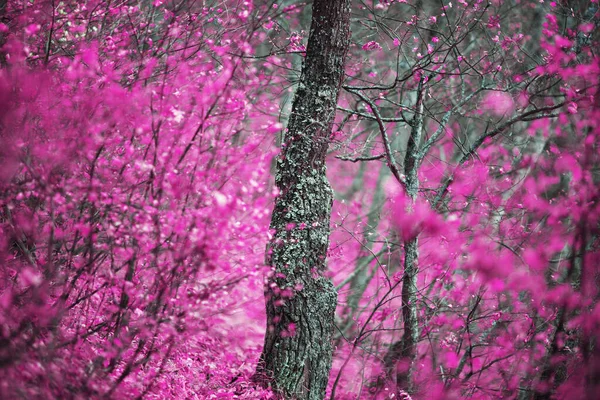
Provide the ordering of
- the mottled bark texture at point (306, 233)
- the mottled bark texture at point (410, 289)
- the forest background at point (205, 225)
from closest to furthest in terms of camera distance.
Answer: the forest background at point (205, 225), the mottled bark texture at point (306, 233), the mottled bark texture at point (410, 289)

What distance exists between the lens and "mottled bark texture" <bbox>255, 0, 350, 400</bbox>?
19.4 feet

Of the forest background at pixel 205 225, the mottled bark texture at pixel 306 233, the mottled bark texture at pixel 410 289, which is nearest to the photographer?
the forest background at pixel 205 225

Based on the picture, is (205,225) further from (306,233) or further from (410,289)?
(410,289)

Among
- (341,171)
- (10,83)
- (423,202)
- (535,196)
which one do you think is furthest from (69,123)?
(341,171)

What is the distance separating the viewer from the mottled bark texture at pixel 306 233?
19.4 ft

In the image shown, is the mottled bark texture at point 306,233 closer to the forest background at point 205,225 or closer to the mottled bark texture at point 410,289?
the forest background at point 205,225

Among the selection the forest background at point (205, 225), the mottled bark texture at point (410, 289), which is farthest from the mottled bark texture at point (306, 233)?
the mottled bark texture at point (410, 289)

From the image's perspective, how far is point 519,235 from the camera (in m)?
8.86

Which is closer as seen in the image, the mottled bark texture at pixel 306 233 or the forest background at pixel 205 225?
the forest background at pixel 205 225

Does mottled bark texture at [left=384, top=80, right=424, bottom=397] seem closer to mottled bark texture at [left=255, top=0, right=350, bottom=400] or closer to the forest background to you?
the forest background

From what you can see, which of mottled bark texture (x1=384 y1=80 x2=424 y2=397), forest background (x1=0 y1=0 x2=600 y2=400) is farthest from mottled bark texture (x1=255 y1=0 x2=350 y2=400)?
mottled bark texture (x1=384 y1=80 x2=424 y2=397)

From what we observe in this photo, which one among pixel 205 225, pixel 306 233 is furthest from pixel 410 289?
pixel 205 225

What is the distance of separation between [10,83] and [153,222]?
2.11m

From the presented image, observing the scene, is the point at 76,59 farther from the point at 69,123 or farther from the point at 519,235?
the point at 519,235
